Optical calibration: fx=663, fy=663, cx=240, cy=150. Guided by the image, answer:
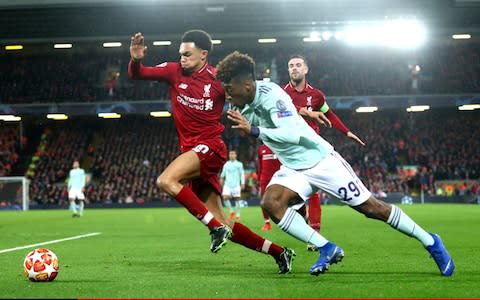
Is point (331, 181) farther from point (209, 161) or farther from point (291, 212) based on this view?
point (209, 161)

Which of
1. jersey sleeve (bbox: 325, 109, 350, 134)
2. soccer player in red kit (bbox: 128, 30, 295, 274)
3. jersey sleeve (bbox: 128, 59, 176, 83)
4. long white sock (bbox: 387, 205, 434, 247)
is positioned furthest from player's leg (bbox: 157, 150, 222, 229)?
jersey sleeve (bbox: 325, 109, 350, 134)

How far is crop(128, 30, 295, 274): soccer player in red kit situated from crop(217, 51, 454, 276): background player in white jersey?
623 mm

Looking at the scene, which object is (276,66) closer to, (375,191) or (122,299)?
(375,191)

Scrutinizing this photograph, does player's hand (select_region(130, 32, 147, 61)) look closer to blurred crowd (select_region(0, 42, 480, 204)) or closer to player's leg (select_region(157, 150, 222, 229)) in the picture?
player's leg (select_region(157, 150, 222, 229))

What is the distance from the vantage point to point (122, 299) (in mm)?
4512

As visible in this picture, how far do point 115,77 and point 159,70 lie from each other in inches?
1356

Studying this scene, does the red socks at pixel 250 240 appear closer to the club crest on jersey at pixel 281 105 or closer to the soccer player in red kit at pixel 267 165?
the club crest on jersey at pixel 281 105

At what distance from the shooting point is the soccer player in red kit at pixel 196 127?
21.1 ft

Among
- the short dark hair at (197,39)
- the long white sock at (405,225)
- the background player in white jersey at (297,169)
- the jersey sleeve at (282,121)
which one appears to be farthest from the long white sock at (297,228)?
the short dark hair at (197,39)

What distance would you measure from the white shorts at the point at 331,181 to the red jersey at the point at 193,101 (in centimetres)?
122

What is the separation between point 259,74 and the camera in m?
40.4

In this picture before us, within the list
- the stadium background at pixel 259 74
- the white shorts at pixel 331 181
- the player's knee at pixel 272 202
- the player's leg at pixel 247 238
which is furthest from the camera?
the stadium background at pixel 259 74

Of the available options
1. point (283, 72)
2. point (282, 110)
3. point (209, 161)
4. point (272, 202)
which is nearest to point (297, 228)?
point (272, 202)

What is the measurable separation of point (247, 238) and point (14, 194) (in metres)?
29.6
